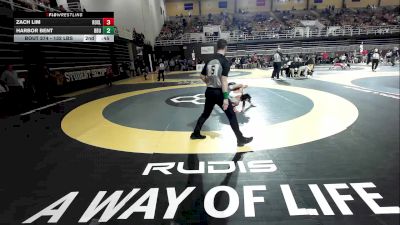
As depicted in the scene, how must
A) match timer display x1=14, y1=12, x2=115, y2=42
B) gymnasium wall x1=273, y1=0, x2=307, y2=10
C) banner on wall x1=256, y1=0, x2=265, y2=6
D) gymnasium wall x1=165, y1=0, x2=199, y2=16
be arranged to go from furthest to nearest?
gymnasium wall x1=165, y1=0, x2=199, y2=16 → gymnasium wall x1=273, y1=0, x2=307, y2=10 → banner on wall x1=256, y1=0, x2=265, y2=6 → match timer display x1=14, y1=12, x2=115, y2=42

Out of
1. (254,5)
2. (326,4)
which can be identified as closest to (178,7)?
(254,5)

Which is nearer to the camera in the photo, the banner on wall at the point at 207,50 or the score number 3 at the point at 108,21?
the score number 3 at the point at 108,21

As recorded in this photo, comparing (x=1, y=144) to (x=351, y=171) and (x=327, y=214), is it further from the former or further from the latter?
(x=351, y=171)

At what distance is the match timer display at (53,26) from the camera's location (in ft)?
31.1

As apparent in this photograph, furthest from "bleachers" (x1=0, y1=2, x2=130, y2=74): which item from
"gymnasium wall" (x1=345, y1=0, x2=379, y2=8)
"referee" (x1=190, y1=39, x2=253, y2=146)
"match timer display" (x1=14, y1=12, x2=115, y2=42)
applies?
"gymnasium wall" (x1=345, y1=0, x2=379, y2=8)

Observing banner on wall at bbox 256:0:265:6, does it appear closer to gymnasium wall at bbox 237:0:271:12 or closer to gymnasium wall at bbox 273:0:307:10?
gymnasium wall at bbox 237:0:271:12

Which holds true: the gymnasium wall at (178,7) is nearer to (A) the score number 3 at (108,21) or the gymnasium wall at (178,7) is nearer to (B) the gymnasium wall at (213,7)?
(B) the gymnasium wall at (213,7)

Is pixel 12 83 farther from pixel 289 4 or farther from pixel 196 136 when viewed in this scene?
pixel 289 4

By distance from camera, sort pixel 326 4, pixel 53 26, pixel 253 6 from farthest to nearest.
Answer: pixel 253 6
pixel 326 4
pixel 53 26

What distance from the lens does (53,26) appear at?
962 centimetres

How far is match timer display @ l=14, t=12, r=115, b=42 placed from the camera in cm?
947

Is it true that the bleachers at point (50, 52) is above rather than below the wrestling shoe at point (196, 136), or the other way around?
above

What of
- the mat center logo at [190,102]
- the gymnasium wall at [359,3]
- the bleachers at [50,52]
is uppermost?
the gymnasium wall at [359,3]

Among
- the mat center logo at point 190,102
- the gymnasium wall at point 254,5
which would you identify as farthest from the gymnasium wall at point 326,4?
the mat center logo at point 190,102
